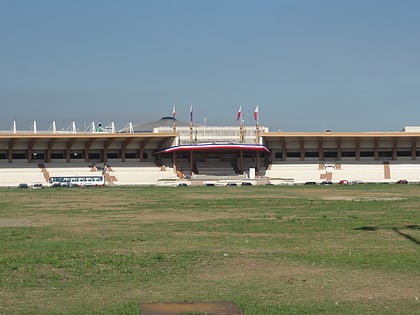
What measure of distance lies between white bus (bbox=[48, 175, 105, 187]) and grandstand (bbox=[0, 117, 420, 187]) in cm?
291

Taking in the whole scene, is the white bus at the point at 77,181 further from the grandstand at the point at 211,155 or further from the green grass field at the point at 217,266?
Result: the green grass field at the point at 217,266

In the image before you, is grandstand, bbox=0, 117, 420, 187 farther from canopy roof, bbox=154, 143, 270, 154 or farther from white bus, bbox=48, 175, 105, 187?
white bus, bbox=48, 175, 105, 187

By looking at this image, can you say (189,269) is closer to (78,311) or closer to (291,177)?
(78,311)

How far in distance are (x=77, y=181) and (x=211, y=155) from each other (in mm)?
23923

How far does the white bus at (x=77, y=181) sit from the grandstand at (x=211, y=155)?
291 centimetres

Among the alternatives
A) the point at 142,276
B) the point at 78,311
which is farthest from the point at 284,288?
the point at 78,311

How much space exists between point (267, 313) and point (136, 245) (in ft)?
34.5

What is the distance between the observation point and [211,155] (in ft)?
366

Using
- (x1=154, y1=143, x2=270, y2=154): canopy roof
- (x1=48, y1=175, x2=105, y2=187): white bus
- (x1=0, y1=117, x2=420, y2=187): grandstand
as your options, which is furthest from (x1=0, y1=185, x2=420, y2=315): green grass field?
(x1=0, y1=117, x2=420, y2=187): grandstand

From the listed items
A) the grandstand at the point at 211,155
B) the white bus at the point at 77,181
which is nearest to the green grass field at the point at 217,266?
the white bus at the point at 77,181

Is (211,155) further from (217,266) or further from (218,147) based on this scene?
(217,266)

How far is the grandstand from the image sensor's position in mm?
102625

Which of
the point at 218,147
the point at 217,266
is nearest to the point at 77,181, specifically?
the point at 218,147

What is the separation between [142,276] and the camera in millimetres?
14422
